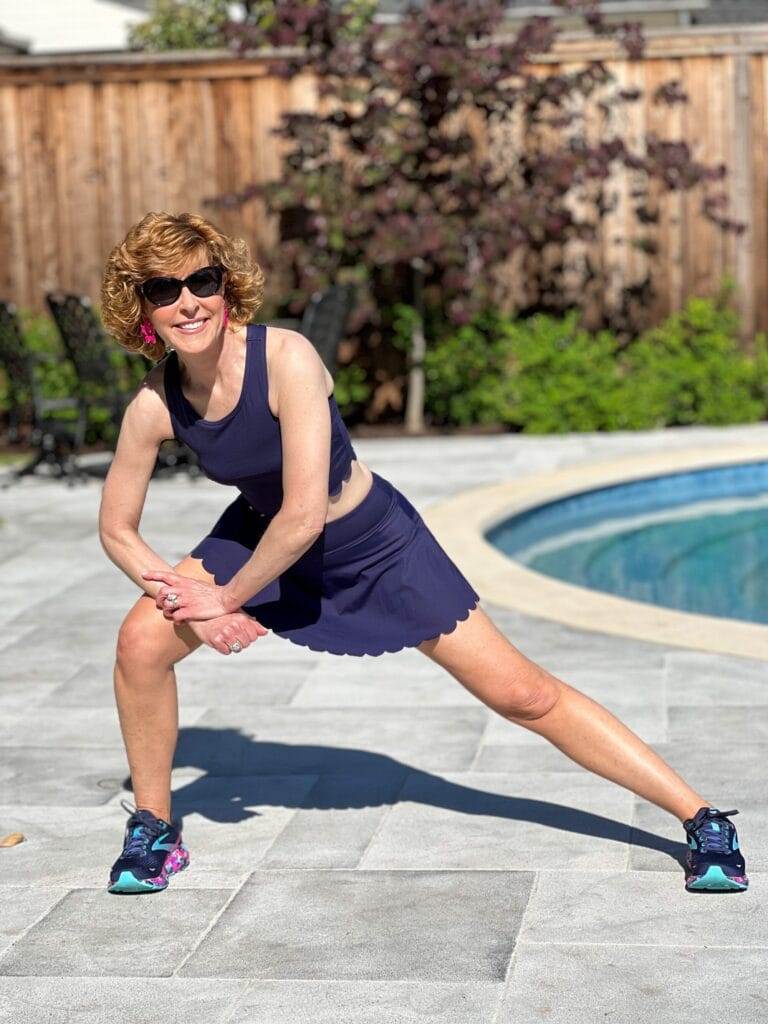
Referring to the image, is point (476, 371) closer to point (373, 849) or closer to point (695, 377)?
point (695, 377)

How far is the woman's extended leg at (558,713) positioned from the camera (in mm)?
3682

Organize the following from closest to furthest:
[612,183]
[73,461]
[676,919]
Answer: [676,919] < [73,461] < [612,183]

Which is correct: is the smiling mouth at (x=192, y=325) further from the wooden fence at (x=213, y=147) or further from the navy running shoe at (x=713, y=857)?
the wooden fence at (x=213, y=147)

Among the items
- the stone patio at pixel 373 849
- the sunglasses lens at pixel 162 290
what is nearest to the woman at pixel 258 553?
the sunglasses lens at pixel 162 290

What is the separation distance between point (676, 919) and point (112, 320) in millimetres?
1670

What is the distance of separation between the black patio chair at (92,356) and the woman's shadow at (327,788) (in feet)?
16.5

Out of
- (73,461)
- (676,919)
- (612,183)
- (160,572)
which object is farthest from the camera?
(612,183)

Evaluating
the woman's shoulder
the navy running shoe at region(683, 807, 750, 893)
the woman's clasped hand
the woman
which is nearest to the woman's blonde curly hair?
the woman

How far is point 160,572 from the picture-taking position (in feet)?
12.1

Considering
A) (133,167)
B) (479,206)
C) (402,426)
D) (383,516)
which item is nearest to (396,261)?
(479,206)

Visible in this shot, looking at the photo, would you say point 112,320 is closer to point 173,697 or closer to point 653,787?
point 173,697

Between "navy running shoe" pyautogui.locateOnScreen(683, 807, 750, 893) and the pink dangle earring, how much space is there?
152 cm

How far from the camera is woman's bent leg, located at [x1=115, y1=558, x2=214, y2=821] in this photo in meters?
3.71

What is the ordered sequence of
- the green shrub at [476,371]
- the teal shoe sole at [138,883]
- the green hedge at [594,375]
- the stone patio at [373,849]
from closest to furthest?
the stone patio at [373,849] < the teal shoe sole at [138,883] < the green hedge at [594,375] < the green shrub at [476,371]
